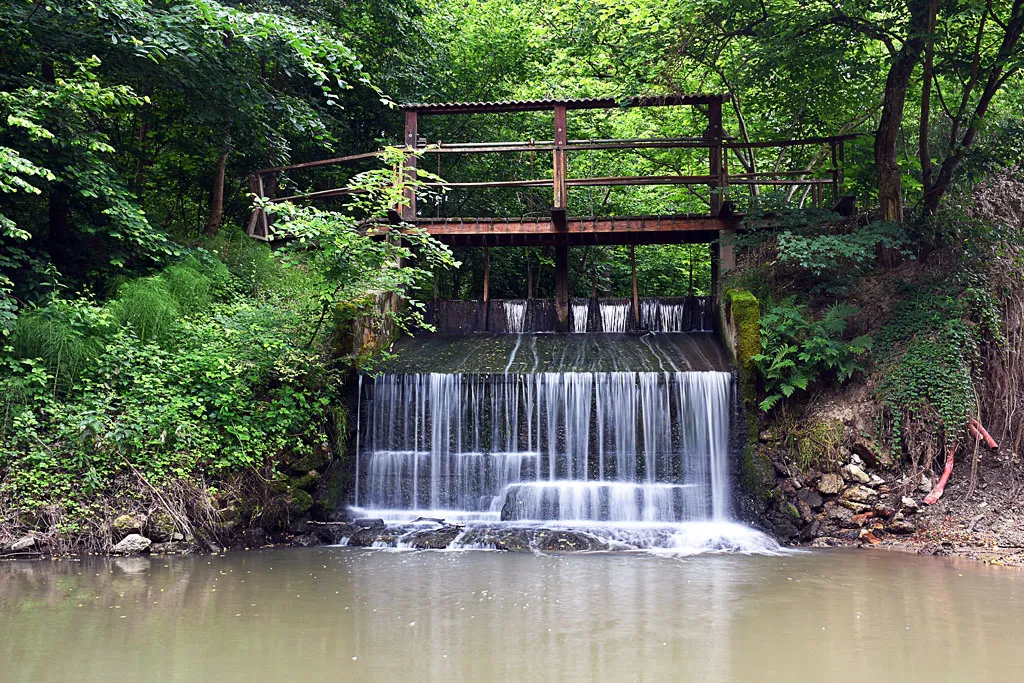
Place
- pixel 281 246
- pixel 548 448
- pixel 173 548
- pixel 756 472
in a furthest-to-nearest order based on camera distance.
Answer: pixel 281 246, pixel 548 448, pixel 756 472, pixel 173 548

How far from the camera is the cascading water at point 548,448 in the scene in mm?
10094

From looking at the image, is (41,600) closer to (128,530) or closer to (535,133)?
(128,530)

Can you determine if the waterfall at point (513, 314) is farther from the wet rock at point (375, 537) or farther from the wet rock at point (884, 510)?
the wet rock at point (884, 510)

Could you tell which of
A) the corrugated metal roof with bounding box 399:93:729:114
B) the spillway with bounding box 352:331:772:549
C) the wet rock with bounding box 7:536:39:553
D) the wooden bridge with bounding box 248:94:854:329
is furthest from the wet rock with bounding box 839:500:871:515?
the wet rock with bounding box 7:536:39:553

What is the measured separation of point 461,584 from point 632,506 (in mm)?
3321

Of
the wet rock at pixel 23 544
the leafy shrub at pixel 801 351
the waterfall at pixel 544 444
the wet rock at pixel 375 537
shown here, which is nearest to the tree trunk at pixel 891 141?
the leafy shrub at pixel 801 351

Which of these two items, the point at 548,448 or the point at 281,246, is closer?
the point at 548,448

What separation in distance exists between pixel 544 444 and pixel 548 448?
0.08 m

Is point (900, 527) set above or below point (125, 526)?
below

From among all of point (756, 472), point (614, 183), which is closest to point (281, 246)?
point (614, 183)

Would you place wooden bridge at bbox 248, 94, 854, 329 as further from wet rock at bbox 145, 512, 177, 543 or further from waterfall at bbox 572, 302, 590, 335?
wet rock at bbox 145, 512, 177, 543

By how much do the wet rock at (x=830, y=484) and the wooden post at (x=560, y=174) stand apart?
549cm

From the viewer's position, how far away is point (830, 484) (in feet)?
31.5

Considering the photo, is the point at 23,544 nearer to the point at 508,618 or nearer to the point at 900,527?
the point at 508,618
